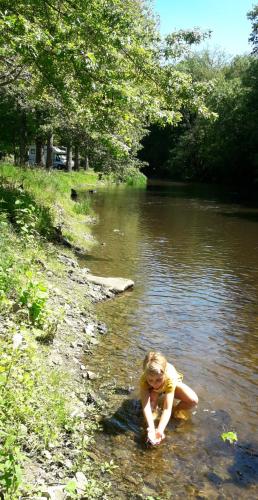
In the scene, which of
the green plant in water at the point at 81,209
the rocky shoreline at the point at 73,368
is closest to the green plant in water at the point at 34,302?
the rocky shoreline at the point at 73,368

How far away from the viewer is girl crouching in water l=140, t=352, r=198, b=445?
6.31 metres


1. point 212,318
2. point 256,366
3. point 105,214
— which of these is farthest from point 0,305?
point 105,214

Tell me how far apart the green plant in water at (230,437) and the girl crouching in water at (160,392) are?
776 millimetres

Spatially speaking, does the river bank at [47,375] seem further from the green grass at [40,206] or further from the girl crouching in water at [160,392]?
the girl crouching in water at [160,392]

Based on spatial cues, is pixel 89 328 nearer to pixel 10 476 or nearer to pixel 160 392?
pixel 160 392

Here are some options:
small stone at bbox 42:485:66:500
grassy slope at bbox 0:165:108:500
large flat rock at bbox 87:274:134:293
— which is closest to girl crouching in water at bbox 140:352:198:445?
grassy slope at bbox 0:165:108:500

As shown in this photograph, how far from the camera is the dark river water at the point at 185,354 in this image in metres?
5.65

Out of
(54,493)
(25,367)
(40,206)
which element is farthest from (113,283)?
(54,493)

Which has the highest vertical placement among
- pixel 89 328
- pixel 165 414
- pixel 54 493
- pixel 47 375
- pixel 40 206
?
pixel 40 206

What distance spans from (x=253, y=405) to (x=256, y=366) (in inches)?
60.3

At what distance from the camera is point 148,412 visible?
21.2ft

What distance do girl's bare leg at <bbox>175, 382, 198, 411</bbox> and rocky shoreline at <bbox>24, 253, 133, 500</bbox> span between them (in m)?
1.16

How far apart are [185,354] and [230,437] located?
2.94m

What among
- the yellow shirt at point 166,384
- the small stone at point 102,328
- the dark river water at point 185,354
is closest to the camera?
the dark river water at point 185,354
